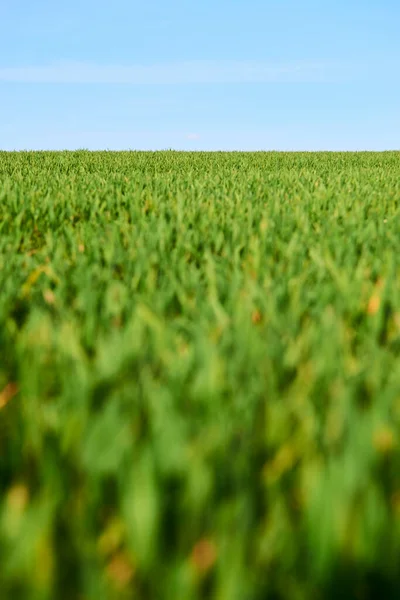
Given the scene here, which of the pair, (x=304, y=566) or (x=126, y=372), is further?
(x=126, y=372)

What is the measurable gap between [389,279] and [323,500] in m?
1.29

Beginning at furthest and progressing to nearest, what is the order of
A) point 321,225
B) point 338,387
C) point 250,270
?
point 321,225 < point 250,270 < point 338,387

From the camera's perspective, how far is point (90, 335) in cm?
154

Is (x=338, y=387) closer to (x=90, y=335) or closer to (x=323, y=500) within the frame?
(x=323, y=500)

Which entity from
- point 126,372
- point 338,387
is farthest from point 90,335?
point 338,387

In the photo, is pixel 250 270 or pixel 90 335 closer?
pixel 90 335

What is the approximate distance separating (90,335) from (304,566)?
0.92 meters

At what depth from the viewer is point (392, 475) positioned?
35.1 inches

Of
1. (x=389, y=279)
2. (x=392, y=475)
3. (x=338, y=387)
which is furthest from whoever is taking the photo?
(x=389, y=279)

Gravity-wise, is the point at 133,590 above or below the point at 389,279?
below

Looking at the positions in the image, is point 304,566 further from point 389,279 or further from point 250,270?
point 250,270

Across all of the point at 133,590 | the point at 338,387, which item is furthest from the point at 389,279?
the point at 133,590

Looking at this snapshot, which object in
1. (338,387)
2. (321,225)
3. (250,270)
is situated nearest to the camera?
(338,387)

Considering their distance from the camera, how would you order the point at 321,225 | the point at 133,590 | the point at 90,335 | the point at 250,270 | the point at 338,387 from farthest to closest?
→ the point at 321,225 < the point at 250,270 < the point at 90,335 < the point at 338,387 < the point at 133,590
